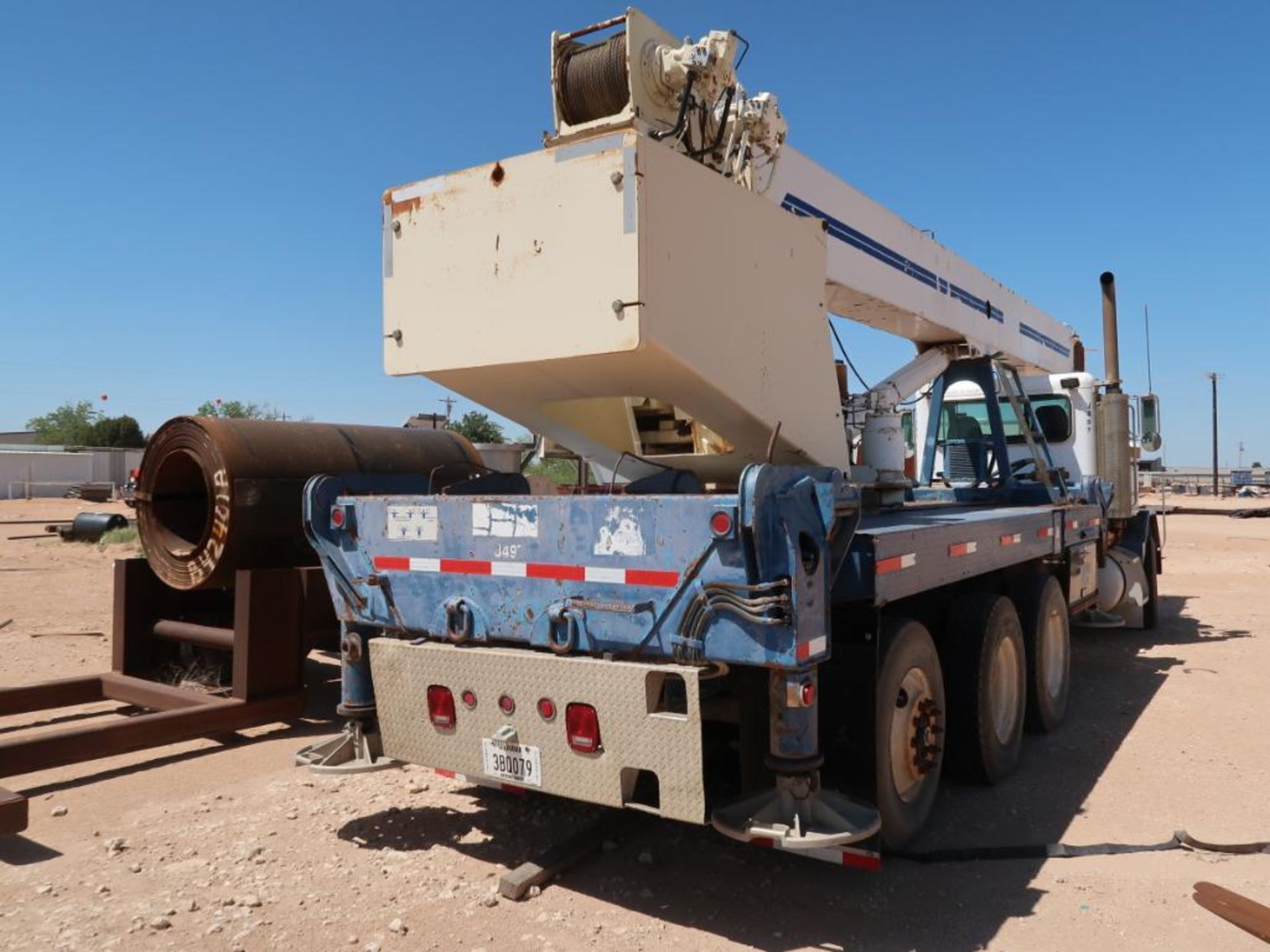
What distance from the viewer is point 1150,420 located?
32.8 feet

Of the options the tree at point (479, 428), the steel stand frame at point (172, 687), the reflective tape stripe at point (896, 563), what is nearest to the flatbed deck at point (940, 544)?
the reflective tape stripe at point (896, 563)

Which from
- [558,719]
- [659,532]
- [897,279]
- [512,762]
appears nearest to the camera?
[659,532]

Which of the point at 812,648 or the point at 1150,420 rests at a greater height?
the point at 1150,420

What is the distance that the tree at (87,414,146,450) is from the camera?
2736 inches

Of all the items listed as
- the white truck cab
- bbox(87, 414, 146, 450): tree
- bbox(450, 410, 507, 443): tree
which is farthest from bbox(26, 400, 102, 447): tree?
the white truck cab

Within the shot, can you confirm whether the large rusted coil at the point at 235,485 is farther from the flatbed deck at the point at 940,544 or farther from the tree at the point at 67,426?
the tree at the point at 67,426

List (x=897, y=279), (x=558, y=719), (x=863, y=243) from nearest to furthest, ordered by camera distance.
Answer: (x=558, y=719), (x=863, y=243), (x=897, y=279)

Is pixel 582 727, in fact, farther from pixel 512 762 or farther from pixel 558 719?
pixel 512 762

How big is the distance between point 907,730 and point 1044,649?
245 centimetres

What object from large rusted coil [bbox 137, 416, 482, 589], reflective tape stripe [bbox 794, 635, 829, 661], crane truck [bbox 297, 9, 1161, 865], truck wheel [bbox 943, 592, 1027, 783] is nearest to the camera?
reflective tape stripe [bbox 794, 635, 829, 661]

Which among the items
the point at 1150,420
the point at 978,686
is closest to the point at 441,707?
the point at 978,686

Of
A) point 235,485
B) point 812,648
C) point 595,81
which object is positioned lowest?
point 812,648

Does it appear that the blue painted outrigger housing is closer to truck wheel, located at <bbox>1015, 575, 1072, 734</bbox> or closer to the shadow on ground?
the shadow on ground

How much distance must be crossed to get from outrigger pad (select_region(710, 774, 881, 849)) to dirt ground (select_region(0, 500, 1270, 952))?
0.44 m
